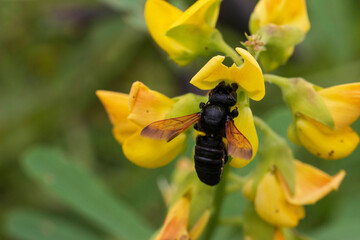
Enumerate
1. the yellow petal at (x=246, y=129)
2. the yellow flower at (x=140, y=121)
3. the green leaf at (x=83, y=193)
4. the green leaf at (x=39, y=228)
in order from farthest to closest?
the green leaf at (x=39, y=228) → the green leaf at (x=83, y=193) → the yellow flower at (x=140, y=121) → the yellow petal at (x=246, y=129)

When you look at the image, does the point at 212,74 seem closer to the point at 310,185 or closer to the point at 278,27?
the point at 278,27

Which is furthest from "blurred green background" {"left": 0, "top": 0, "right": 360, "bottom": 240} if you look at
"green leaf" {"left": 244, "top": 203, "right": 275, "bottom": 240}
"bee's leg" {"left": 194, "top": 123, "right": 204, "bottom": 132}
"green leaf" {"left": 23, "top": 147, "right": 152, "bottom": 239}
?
"bee's leg" {"left": 194, "top": 123, "right": 204, "bottom": 132}

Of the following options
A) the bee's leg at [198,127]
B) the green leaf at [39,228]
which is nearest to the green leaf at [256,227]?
the bee's leg at [198,127]

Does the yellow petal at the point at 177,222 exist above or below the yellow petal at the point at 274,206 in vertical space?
below

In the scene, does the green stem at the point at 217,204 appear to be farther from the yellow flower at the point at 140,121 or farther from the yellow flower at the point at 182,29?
the yellow flower at the point at 182,29

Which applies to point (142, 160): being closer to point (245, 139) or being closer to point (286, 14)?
point (245, 139)

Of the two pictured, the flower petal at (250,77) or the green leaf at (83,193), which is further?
the green leaf at (83,193)
